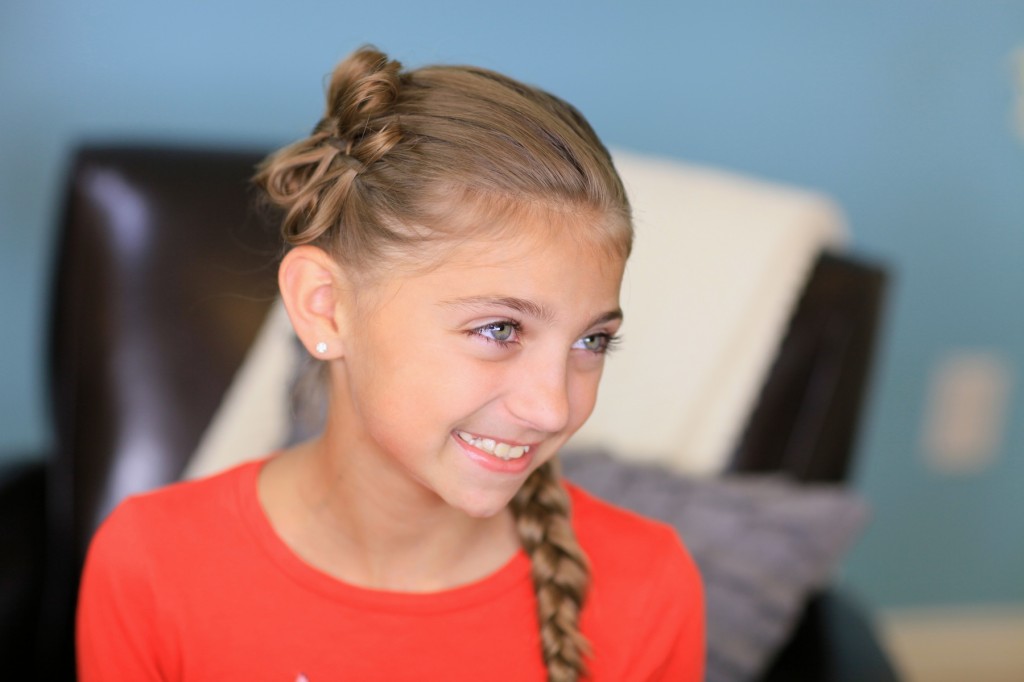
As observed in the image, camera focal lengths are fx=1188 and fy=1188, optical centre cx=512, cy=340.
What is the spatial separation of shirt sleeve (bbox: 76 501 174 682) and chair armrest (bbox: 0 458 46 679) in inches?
15.0

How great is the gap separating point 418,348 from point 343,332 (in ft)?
0.34

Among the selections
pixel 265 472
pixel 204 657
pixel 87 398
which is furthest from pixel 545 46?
pixel 204 657

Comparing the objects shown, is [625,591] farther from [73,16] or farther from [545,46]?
[73,16]

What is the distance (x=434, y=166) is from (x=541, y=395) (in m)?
0.19

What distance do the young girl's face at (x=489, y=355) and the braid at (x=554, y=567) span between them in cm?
14

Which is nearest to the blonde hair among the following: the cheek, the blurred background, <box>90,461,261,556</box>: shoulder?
the cheek

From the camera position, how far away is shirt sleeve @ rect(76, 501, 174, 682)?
3.35 ft

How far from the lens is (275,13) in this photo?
5.97 ft

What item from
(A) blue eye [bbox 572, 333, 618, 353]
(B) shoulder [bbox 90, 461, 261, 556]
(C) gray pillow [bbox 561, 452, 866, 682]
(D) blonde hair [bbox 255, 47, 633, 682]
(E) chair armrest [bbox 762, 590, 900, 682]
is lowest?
(E) chair armrest [bbox 762, 590, 900, 682]

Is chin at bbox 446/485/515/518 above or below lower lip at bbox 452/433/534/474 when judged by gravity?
below

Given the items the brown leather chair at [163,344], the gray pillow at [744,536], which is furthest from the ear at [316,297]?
the brown leather chair at [163,344]

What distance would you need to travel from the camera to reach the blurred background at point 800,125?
5.93 feet

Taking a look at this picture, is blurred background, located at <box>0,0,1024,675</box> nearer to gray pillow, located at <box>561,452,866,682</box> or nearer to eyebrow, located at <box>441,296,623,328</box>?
gray pillow, located at <box>561,452,866,682</box>

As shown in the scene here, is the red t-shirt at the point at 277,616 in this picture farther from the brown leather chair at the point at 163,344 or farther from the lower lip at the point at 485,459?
the brown leather chair at the point at 163,344
